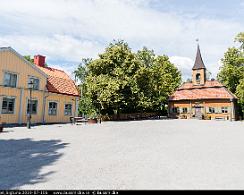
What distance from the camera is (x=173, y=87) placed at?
54250 millimetres

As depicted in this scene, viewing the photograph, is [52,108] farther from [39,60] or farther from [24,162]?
[24,162]

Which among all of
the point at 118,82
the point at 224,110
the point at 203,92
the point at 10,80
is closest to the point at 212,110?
the point at 224,110

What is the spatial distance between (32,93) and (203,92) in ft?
105

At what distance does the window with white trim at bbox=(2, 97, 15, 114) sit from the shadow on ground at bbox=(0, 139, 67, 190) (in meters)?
11.9

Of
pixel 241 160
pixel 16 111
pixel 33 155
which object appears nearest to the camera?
pixel 241 160

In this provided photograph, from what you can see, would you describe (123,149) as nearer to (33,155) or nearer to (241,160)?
(33,155)

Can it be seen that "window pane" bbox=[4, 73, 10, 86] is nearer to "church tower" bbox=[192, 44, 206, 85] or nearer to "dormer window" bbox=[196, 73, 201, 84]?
"church tower" bbox=[192, 44, 206, 85]

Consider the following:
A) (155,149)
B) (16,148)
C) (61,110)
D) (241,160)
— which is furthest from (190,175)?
(61,110)

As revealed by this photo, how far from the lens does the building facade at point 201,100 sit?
4125 cm

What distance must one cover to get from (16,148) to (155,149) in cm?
630

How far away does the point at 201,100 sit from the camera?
145 ft

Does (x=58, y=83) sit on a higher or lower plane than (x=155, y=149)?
higher

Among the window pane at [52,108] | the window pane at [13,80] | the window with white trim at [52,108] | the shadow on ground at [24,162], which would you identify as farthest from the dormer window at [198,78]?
the shadow on ground at [24,162]

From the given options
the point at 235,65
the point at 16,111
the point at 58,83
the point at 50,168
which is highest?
the point at 235,65
